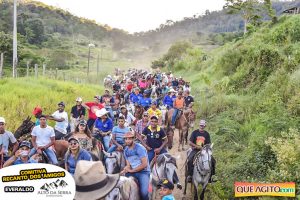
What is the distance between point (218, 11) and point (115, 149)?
115 metres

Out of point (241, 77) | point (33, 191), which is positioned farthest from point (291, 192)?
point (241, 77)

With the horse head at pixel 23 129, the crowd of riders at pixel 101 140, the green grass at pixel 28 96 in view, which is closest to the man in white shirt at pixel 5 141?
the crowd of riders at pixel 101 140

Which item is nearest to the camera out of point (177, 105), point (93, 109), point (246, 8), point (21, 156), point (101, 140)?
point (21, 156)

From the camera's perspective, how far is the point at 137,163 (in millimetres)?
7848

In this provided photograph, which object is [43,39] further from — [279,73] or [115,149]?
[115,149]

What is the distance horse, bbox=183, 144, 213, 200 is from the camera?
9.13 m

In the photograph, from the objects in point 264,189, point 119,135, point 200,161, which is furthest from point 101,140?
point 264,189

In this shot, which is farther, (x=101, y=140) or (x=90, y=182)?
(x=101, y=140)

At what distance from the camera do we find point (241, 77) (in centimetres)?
2030

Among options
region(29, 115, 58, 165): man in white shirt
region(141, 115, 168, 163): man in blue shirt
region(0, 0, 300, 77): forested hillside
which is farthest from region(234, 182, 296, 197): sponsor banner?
region(0, 0, 300, 77): forested hillside

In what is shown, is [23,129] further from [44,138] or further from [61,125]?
[44,138]

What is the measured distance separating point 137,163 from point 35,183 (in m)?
5.04

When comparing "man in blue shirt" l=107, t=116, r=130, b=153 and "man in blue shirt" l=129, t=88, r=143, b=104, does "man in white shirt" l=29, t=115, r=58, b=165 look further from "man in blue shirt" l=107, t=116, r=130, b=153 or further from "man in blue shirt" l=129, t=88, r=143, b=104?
"man in blue shirt" l=129, t=88, r=143, b=104

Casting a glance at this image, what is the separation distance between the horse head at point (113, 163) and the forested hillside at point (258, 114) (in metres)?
2.33
